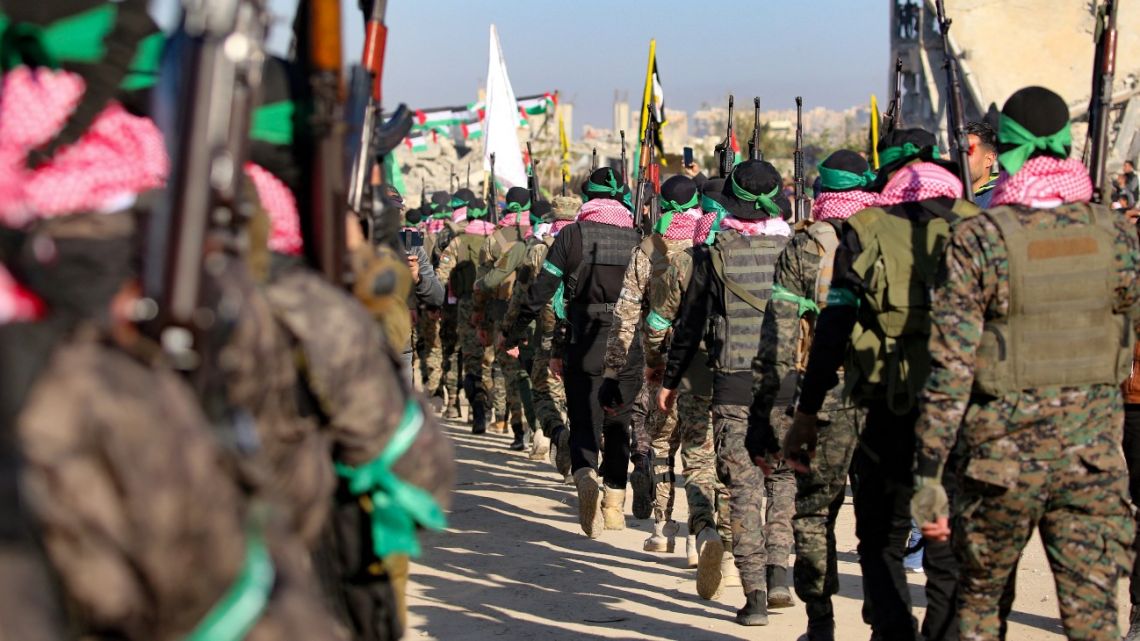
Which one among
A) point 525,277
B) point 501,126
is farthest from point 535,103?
point 525,277

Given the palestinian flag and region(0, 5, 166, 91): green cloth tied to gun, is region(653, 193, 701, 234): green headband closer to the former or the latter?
region(0, 5, 166, 91): green cloth tied to gun

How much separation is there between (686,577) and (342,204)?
5.55 m

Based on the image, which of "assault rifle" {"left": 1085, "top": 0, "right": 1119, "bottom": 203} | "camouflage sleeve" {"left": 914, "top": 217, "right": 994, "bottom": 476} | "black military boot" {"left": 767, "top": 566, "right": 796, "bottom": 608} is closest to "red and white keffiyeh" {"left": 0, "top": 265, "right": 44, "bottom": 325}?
"camouflage sleeve" {"left": 914, "top": 217, "right": 994, "bottom": 476}

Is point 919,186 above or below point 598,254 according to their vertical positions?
above

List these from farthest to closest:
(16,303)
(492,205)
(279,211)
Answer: (492,205) < (279,211) < (16,303)

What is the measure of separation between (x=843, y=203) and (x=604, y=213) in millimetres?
3659

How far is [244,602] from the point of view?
2.33 meters

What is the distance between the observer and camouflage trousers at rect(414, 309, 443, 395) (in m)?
17.1

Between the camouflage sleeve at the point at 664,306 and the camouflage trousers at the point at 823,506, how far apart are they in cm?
218

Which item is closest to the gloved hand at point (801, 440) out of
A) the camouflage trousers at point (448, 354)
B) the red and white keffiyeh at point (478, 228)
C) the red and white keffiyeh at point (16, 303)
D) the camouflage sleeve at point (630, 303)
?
the camouflage sleeve at point (630, 303)

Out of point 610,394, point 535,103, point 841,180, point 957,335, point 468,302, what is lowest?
point 610,394

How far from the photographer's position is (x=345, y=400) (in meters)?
3.13

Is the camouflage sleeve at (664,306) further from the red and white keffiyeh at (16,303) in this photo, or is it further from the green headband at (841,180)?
the red and white keffiyeh at (16,303)

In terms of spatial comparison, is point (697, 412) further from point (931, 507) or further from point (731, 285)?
point (931, 507)
